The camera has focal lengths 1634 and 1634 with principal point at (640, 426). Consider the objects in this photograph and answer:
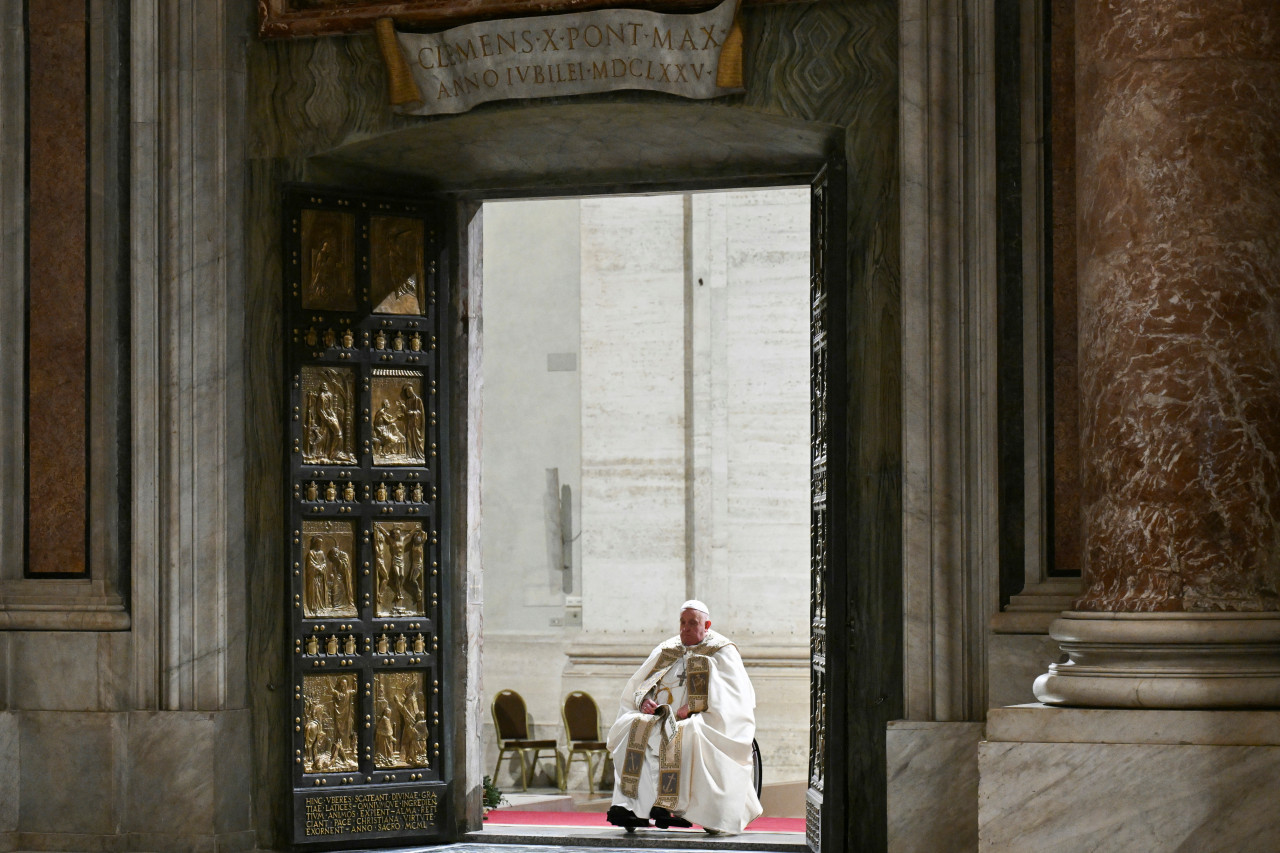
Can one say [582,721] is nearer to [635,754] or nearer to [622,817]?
Result: [635,754]

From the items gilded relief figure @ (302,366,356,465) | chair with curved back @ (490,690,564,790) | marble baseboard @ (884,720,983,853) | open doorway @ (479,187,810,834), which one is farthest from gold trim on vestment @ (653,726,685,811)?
chair with curved back @ (490,690,564,790)

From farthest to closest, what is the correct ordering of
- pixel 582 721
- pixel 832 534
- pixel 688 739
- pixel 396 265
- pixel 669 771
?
pixel 582 721
pixel 688 739
pixel 669 771
pixel 396 265
pixel 832 534

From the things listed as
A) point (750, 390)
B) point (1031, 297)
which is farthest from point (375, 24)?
point (750, 390)

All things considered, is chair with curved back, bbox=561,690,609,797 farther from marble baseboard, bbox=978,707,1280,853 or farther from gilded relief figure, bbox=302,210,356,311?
marble baseboard, bbox=978,707,1280,853

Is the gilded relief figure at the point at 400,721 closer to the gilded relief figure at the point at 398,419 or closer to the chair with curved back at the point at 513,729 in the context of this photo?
the gilded relief figure at the point at 398,419

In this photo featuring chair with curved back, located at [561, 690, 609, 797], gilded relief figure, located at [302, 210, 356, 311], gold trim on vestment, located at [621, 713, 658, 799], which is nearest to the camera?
gilded relief figure, located at [302, 210, 356, 311]

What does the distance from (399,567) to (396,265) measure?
149 centimetres

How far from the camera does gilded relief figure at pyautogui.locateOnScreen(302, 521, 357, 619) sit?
25.6 ft

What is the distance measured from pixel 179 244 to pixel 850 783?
3.91 m

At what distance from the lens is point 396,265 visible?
319 inches

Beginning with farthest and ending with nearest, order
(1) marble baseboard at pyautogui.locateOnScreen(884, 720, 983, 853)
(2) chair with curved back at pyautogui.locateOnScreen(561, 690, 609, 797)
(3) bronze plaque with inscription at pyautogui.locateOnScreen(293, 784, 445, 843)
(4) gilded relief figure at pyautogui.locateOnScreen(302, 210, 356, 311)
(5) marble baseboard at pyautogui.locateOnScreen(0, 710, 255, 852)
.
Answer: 1. (2) chair with curved back at pyautogui.locateOnScreen(561, 690, 609, 797)
2. (4) gilded relief figure at pyautogui.locateOnScreen(302, 210, 356, 311)
3. (3) bronze plaque with inscription at pyautogui.locateOnScreen(293, 784, 445, 843)
4. (5) marble baseboard at pyautogui.locateOnScreen(0, 710, 255, 852)
5. (1) marble baseboard at pyautogui.locateOnScreen(884, 720, 983, 853)

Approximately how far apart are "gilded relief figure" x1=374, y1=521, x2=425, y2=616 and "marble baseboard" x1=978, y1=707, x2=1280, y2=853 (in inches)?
145

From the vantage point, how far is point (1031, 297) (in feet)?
21.8

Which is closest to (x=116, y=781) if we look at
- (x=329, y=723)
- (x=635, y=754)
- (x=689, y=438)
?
(x=329, y=723)
